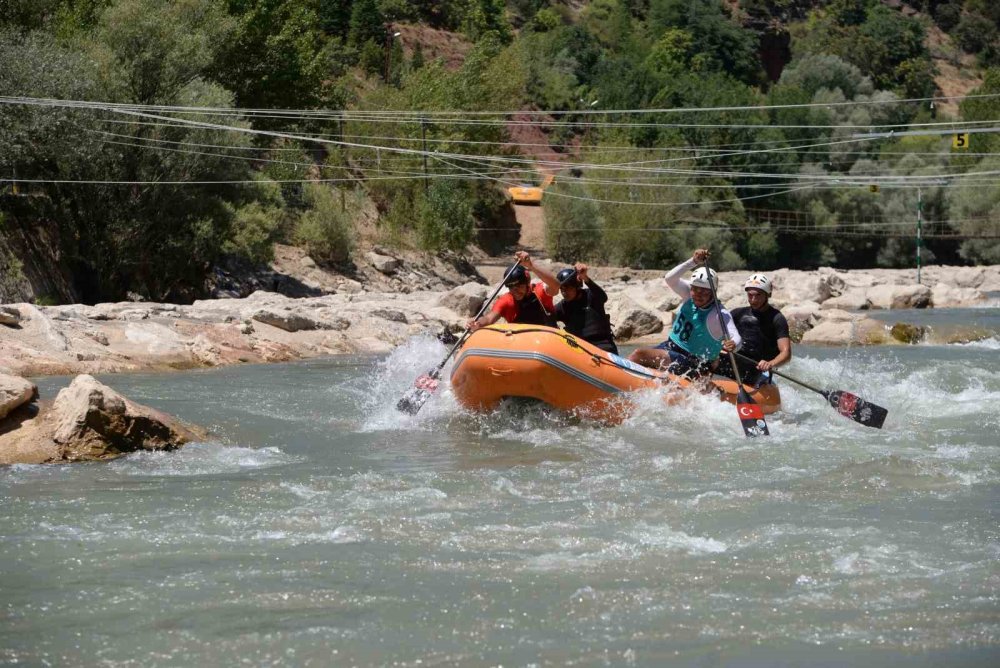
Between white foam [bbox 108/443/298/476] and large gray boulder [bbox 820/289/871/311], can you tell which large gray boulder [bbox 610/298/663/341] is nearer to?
large gray boulder [bbox 820/289/871/311]

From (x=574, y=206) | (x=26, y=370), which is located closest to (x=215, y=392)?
(x=26, y=370)

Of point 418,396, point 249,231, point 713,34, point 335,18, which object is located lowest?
point 713,34

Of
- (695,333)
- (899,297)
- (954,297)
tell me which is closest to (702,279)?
(695,333)

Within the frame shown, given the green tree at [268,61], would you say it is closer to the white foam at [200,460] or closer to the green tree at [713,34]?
the white foam at [200,460]

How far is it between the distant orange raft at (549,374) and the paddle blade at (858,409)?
3.41 ft

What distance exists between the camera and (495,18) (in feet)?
274

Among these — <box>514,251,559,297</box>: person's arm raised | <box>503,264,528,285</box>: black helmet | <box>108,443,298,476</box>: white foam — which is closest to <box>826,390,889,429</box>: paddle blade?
<box>514,251,559,297</box>: person's arm raised

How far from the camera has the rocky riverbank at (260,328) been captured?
14.2 meters

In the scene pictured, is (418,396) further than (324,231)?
No

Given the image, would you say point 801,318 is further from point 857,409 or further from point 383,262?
point 383,262

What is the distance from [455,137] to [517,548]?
129ft

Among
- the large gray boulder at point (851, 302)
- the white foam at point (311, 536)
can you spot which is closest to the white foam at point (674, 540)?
the white foam at point (311, 536)

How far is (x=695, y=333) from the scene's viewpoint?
1098 cm

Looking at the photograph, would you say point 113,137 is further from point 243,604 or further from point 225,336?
point 243,604
